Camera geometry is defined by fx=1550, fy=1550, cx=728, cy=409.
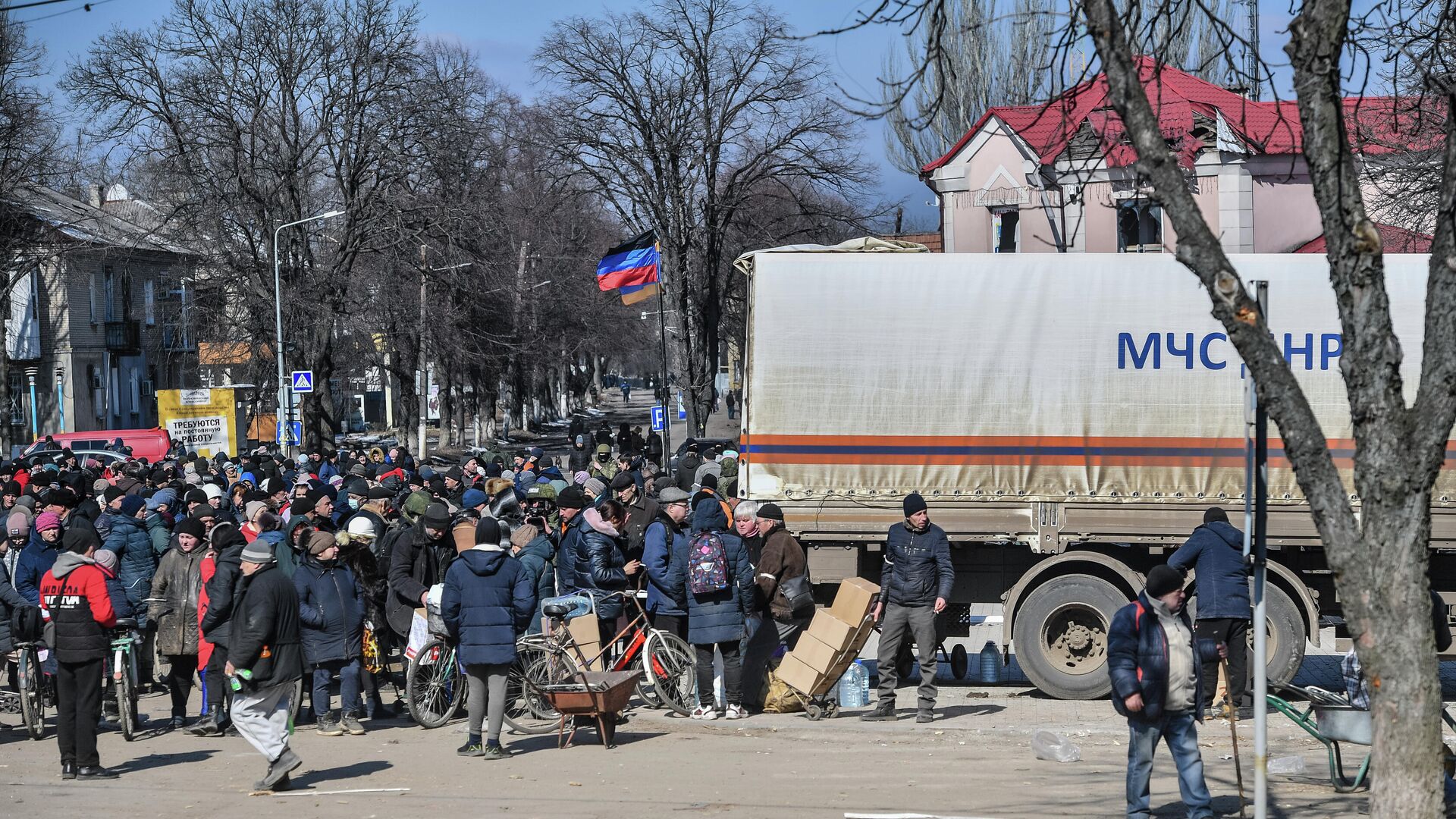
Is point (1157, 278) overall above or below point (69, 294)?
below

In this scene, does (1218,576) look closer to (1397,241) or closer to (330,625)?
(330,625)

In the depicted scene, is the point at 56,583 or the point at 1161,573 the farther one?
the point at 56,583

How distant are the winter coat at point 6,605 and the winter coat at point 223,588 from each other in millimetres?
1516

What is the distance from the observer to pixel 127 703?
11.6 metres

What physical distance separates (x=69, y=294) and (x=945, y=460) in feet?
167

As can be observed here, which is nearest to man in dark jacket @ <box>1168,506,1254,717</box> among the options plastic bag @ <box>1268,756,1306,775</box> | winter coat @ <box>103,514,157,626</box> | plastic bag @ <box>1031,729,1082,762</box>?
plastic bag @ <box>1268,756,1306,775</box>

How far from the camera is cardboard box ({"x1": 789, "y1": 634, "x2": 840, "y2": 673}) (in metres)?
11.9

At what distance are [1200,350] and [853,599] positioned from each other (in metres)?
3.44

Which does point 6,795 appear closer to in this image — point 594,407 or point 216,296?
point 216,296

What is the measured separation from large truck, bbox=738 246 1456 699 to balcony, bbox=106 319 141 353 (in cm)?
5156

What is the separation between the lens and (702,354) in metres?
51.9

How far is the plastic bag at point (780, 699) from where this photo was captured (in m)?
12.4

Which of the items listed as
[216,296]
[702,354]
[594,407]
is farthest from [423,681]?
[594,407]

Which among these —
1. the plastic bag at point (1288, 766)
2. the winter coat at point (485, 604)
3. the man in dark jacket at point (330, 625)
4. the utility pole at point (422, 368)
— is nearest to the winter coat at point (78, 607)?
the man in dark jacket at point (330, 625)
